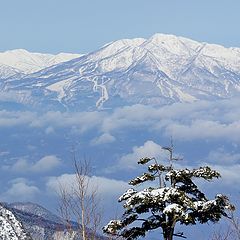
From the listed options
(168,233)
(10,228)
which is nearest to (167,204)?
(168,233)

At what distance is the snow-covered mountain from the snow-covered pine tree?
5.68 metres

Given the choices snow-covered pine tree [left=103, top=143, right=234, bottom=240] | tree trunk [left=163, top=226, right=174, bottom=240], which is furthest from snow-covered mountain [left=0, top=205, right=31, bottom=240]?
tree trunk [left=163, top=226, right=174, bottom=240]

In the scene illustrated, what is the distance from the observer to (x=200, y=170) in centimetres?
1967

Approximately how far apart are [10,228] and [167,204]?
664 cm

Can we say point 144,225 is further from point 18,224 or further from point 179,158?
point 18,224

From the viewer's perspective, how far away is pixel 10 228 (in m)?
13.3

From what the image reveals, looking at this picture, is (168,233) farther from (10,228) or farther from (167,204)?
(10,228)

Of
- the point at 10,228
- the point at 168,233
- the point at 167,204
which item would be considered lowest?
the point at 10,228

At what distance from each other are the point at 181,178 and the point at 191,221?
1433 mm

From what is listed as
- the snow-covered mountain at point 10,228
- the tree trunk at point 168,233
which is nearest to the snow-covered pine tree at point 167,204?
the tree trunk at point 168,233

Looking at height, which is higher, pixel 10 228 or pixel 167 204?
pixel 167 204

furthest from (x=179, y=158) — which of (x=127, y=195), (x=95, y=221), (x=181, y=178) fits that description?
(x=95, y=221)

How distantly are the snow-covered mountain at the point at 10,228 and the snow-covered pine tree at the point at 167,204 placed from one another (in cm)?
568

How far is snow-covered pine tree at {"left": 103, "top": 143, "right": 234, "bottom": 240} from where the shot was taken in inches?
730
